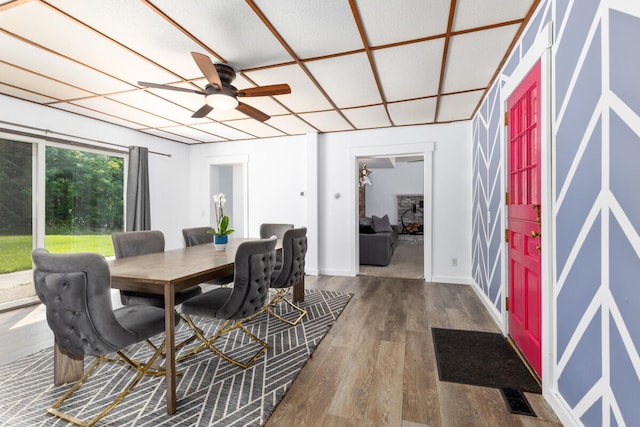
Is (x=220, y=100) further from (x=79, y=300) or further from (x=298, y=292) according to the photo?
(x=298, y=292)

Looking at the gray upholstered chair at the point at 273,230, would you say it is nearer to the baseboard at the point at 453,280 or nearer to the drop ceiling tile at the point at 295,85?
the drop ceiling tile at the point at 295,85

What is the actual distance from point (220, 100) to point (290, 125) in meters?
2.18

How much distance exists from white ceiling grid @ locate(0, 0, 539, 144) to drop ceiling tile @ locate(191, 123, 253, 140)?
76 cm

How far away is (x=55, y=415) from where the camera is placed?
163cm

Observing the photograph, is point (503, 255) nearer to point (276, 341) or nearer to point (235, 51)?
point (276, 341)

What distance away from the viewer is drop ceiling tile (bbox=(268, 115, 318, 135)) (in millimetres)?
4237

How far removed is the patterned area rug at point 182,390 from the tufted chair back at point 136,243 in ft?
2.65

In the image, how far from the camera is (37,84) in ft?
9.86

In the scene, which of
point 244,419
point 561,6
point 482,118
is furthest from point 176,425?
point 482,118

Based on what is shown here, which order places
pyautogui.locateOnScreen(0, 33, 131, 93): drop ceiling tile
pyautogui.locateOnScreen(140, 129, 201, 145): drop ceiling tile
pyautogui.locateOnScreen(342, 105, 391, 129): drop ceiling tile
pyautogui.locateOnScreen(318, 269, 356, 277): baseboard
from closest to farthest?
pyautogui.locateOnScreen(0, 33, 131, 93): drop ceiling tile
pyautogui.locateOnScreen(342, 105, 391, 129): drop ceiling tile
pyautogui.locateOnScreen(140, 129, 201, 145): drop ceiling tile
pyautogui.locateOnScreen(318, 269, 356, 277): baseboard

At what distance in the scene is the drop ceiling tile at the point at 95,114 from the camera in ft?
12.0

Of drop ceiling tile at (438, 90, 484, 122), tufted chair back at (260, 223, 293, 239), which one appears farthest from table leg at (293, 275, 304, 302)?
drop ceiling tile at (438, 90, 484, 122)

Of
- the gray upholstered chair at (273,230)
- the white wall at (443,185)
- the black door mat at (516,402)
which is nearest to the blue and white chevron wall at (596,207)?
the black door mat at (516,402)

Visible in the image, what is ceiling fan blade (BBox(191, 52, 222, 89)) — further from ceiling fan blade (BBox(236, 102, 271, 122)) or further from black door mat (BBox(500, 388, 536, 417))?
black door mat (BBox(500, 388, 536, 417))
